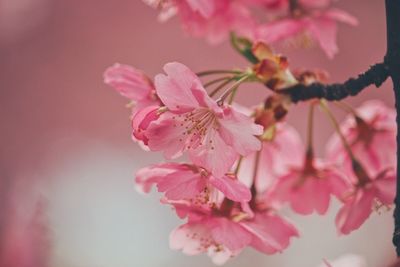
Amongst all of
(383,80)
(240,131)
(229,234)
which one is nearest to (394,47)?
(383,80)

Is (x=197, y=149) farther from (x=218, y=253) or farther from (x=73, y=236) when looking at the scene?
(x=73, y=236)

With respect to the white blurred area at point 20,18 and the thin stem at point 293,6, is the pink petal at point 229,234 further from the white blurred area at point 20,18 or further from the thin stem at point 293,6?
the white blurred area at point 20,18

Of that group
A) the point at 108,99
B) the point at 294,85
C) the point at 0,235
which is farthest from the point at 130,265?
the point at 294,85

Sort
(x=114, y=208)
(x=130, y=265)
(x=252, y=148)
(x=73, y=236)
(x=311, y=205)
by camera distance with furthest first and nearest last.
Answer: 1. (x=114, y=208)
2. (x=73, y=236)
3. (x=130, y=265)
4. (x=311, y=205)
5. (x=252, y=148)

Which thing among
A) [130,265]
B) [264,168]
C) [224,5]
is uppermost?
[224,5]

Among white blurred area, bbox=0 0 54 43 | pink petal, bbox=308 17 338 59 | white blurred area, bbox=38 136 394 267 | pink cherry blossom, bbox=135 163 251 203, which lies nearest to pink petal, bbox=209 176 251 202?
pink cherry blossom, bbox=135 163 251 203

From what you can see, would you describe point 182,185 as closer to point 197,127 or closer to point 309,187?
point 197,127

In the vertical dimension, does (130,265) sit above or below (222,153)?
below
